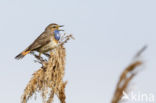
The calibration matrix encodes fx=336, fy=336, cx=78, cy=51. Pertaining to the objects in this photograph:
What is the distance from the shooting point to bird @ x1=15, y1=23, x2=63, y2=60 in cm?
891

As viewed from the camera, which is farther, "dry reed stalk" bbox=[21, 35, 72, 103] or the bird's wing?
the bird's wing

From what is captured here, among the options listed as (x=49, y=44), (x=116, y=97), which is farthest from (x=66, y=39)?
(x=116, y=97)

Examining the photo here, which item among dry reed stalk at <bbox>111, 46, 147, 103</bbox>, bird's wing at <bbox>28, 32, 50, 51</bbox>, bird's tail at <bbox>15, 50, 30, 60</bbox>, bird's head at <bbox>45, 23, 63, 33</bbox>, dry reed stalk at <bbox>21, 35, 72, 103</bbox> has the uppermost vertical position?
bird's head at <bbox>45, 23, 63, 33</bbox>

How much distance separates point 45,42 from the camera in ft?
30.2

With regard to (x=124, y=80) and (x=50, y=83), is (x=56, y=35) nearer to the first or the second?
(x=50, y=83)

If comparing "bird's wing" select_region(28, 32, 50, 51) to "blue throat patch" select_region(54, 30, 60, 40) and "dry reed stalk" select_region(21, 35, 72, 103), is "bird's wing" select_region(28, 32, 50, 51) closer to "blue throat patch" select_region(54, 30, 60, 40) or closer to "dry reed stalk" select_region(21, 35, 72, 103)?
"blue throat patch" select_region(54, 30, 60, 40)

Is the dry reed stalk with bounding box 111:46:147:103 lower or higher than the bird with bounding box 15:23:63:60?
lower

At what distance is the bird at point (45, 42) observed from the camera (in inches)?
351

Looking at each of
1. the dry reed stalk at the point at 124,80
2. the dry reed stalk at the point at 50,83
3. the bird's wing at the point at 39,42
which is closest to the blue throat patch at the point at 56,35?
the bird's wing at the point at 39,42

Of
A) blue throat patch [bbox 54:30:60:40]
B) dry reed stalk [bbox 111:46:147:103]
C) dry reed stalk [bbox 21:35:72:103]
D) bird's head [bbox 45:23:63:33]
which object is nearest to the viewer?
dry reed stalk [bbox 111:46:147:103]

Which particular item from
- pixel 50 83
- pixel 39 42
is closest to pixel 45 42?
pixel 39 42

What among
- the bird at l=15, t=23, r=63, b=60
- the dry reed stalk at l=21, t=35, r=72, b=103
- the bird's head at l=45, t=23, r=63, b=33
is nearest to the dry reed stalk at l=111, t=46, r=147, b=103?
the dry reed stalk at l=21, t=35, r=72, b=103

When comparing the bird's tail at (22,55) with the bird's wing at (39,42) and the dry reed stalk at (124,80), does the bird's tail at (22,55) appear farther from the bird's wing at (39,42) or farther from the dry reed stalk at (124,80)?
the dry reed stalk at (124,80)

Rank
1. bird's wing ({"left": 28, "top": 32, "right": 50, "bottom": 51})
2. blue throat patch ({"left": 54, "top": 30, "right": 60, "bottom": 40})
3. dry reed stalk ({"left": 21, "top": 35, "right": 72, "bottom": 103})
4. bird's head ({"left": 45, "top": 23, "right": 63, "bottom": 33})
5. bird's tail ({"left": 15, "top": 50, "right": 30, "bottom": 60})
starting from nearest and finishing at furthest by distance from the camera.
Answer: dry reed stalk ({"left": 21, "top": 35, "right": 72, "bottom": 103}) → bird's tail ({"left": 15, "top": 50, "right": 30, "bottom": 60}) → bird's wing ({"left": 28, "top": 32, "right": 50, "bottom": 51}) → blue throat patch ({"left": 54, "top": 30, "right": 60, "bottom": 40}) → bird's head ({"left": 45, "top": 23, "right": 63, "bottom": 33})
